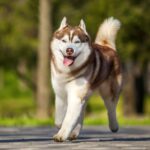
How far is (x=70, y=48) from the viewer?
10.8 m

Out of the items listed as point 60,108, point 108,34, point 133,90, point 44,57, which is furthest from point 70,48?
point 133,90

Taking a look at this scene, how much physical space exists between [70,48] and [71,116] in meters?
0.87

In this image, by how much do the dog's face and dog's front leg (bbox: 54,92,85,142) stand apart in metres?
0.42

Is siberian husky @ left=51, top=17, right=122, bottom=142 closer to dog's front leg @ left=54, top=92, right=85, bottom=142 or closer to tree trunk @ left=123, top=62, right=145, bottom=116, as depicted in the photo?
dog's front leg @ left=54, top=92, right=85, bottom=142

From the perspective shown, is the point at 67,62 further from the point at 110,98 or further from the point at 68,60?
the point at 110,98

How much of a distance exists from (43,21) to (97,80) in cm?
1246

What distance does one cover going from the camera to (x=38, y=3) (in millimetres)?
25766

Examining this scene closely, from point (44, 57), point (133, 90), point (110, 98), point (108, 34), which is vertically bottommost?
point (133, 90)

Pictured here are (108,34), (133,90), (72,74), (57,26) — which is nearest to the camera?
(72,74)

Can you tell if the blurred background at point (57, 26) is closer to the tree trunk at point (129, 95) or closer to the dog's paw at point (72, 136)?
the tree trunk at point (129, 95)

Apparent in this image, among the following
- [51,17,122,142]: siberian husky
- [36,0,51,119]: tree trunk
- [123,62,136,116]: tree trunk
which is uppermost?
[51,17,122,142]: siberian husky

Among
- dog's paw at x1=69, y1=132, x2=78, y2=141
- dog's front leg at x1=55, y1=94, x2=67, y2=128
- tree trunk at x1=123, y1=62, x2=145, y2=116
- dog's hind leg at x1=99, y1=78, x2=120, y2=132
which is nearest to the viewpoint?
dog's paw at x1=69, y1=132, x2=78, y2=141

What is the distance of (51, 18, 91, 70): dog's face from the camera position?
1086 centimetres

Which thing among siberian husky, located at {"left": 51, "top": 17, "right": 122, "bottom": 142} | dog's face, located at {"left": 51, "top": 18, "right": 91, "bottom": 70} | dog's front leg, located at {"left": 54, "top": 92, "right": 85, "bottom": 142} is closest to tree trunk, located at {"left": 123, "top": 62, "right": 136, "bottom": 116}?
siberian husky, located at {"left": 51, "top": 17, "right": 122, "bottom": 142}
